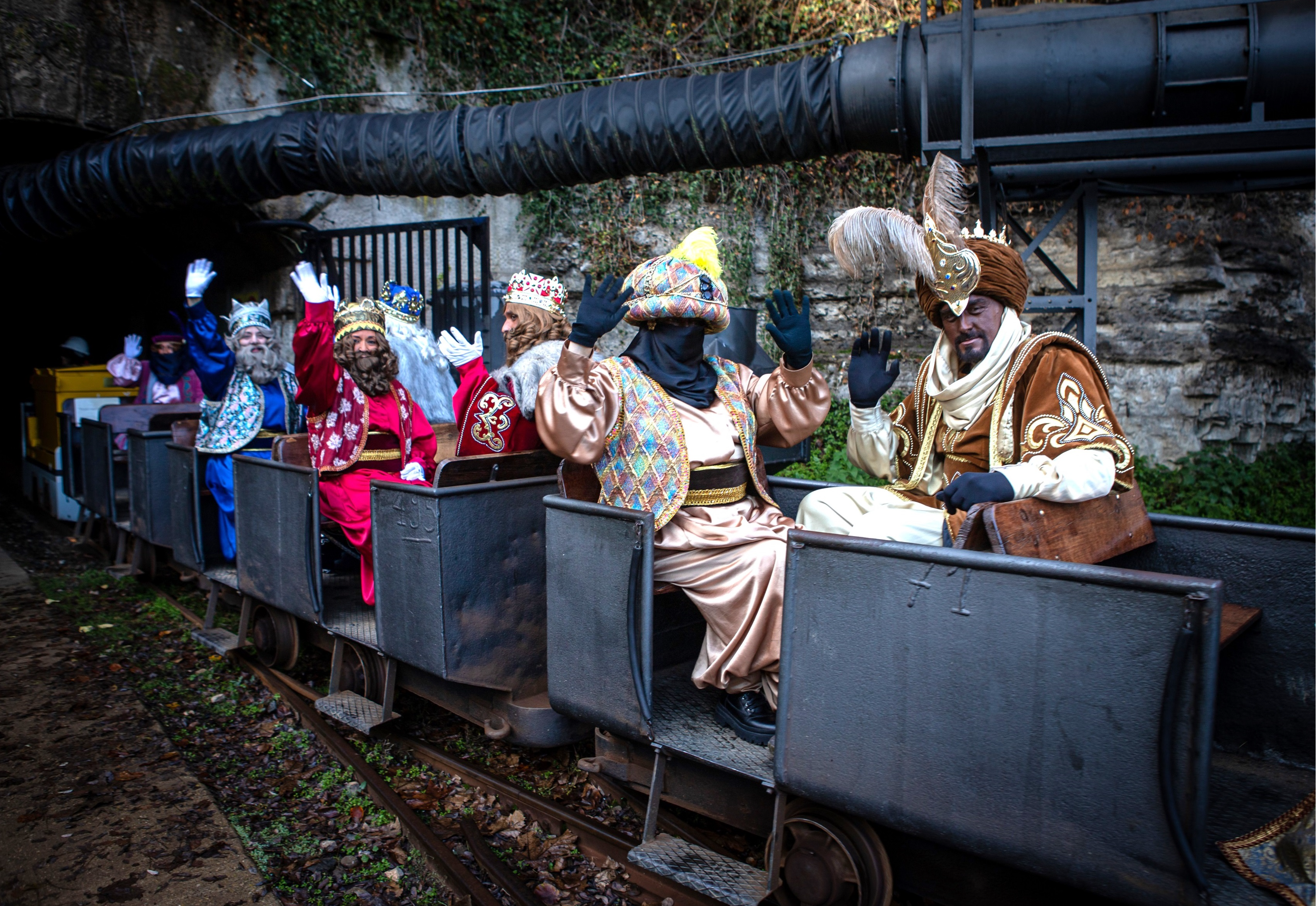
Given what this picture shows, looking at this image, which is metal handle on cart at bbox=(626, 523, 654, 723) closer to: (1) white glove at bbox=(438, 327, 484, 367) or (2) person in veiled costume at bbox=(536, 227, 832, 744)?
(2) person in veiled costume at bbox=(536, 227, 832, 744)

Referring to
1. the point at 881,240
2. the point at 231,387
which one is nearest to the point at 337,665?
the point at 231,387

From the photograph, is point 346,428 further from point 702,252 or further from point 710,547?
point 710,547

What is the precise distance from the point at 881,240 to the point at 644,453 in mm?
1126

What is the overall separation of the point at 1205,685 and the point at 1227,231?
313 inches

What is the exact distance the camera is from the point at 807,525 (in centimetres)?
310

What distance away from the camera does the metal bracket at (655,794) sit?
2834 millimetres

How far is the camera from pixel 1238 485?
7.29 m

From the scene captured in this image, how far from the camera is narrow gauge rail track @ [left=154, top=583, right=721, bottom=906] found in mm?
2854

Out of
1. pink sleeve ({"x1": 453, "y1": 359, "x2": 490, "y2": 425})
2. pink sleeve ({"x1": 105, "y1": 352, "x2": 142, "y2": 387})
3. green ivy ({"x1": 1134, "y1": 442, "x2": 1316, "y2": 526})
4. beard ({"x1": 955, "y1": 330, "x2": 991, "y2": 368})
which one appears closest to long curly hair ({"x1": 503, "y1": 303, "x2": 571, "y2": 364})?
pink sleeve ({"x1": 453, "y1": 359, "x2": 490, "y2": 425})

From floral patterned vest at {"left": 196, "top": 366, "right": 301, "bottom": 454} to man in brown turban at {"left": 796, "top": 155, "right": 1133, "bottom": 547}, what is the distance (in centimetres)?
431

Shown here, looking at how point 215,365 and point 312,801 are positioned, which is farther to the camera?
point 215,365

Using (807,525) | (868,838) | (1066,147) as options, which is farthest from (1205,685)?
(1066,147)

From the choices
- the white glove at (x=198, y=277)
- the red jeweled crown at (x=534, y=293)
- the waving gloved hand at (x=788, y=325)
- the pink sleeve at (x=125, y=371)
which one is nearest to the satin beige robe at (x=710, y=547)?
the waving gloved hand at (x=788, y=325)

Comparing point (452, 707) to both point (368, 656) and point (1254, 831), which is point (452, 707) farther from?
point (1254, 831)
